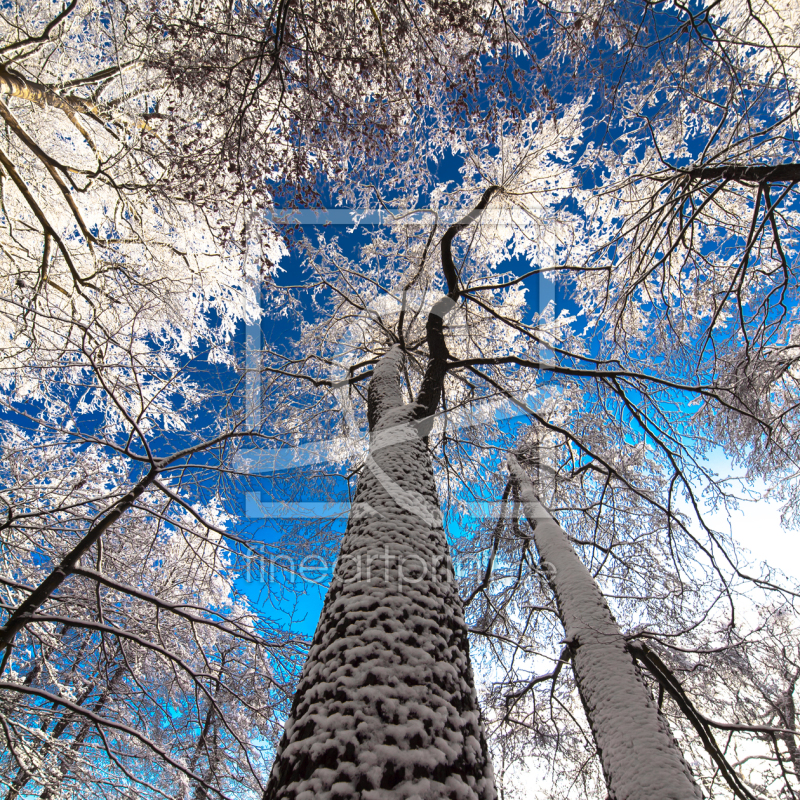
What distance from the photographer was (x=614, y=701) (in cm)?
313

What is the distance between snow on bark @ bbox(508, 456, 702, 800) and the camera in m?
2.56

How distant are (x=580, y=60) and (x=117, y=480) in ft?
17.6

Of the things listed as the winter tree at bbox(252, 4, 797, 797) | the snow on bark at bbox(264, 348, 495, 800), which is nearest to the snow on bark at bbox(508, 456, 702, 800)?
the winter tree at bbox(252, 4, 797, 797)

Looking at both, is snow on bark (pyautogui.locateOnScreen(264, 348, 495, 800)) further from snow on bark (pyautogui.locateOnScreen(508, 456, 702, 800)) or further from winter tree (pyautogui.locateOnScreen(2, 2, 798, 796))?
snow on bark (pyautogui.locateOnScreen(508, 456, 702, 800))

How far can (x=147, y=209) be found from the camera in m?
5.21

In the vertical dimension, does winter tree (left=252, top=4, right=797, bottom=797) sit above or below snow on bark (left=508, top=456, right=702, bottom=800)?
above

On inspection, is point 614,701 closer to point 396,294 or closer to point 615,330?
point 615,330

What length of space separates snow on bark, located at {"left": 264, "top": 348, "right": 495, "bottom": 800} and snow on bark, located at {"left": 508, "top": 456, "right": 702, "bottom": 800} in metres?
2.15

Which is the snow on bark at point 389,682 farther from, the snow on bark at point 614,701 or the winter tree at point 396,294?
the snow on bark at point 614,701

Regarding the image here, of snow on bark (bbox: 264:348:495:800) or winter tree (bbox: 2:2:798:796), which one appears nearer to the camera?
snow on bark (bbox: 264:348:495:800)

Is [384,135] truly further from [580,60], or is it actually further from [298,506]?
[298,506]

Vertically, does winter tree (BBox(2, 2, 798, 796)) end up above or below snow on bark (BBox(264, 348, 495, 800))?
above

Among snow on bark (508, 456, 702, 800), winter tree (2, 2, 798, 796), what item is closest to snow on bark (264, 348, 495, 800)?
winter tree (2, 2, 798, 796)

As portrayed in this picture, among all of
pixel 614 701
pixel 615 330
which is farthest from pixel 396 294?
pixel 614 701
